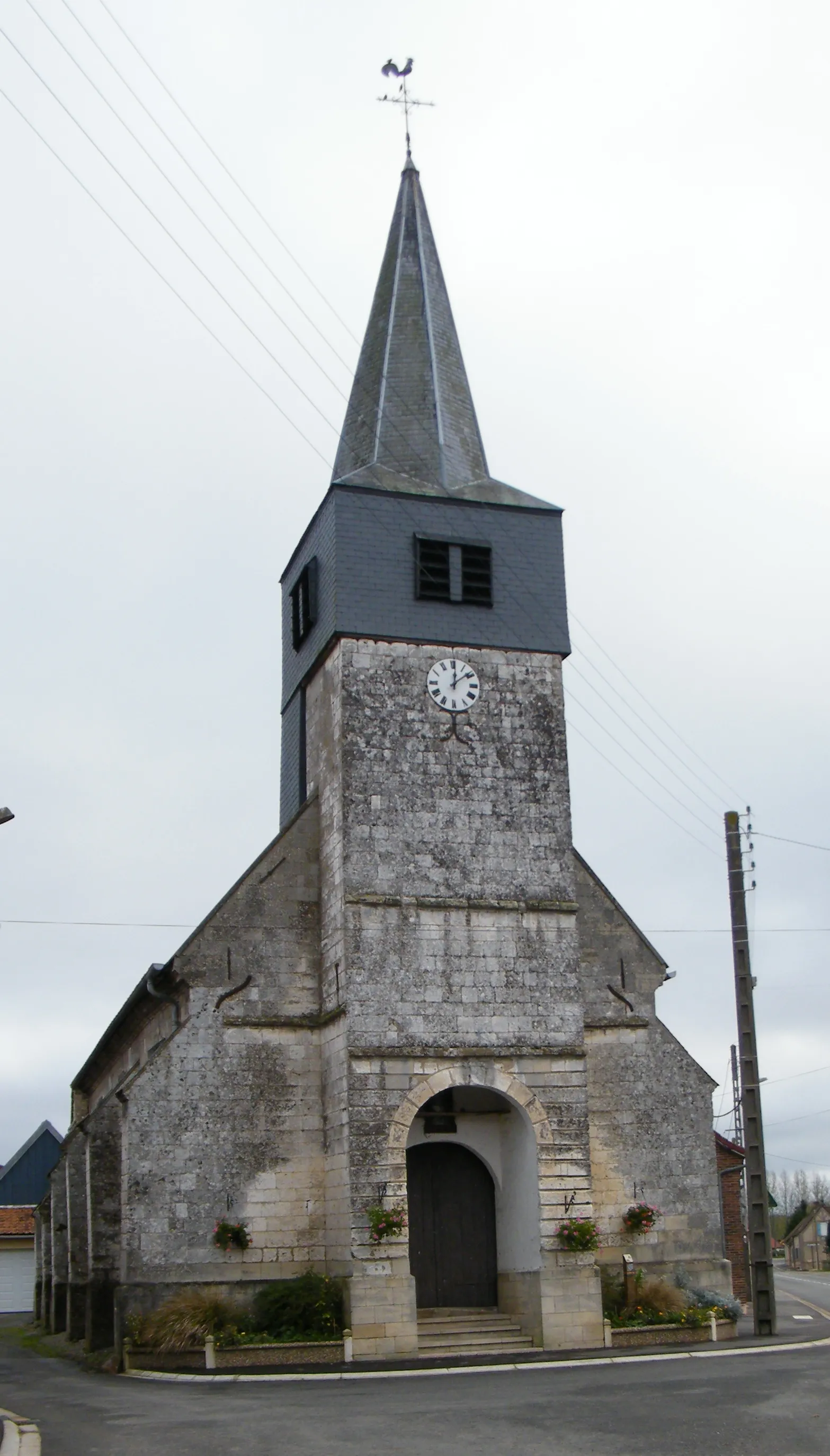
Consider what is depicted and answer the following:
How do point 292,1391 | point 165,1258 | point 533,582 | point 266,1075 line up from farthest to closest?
point 533,582
point 266,1075
point 165,1258
point 292,1391

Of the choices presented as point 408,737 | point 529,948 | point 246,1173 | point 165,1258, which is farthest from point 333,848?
point 165,1258

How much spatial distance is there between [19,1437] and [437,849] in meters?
11.2

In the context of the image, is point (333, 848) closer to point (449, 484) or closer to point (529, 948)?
point (529, 948)

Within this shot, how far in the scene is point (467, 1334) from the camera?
20.5 m

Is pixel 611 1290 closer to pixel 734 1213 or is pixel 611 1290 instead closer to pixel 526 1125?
pixel 526 1125

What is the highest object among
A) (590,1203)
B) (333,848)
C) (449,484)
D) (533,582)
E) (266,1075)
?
(449,484)

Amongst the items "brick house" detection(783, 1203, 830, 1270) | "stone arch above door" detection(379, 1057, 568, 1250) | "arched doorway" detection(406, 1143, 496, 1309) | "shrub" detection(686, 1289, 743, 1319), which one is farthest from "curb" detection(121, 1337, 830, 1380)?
"brick house" detection(783, 1203, 830, 1270)

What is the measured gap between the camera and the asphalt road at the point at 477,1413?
11.6 meters

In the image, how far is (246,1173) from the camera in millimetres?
20875

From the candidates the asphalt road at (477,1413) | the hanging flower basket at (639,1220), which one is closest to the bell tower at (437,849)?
the hanging flower basket at (639,1220)

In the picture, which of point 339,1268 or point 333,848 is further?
point 333,848

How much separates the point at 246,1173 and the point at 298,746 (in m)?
7.75

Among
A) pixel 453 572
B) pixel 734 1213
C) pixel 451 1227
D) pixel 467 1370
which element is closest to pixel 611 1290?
pixel 451 1227

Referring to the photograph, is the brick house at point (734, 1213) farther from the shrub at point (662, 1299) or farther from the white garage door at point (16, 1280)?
the white garage door at point (16, 1280)
